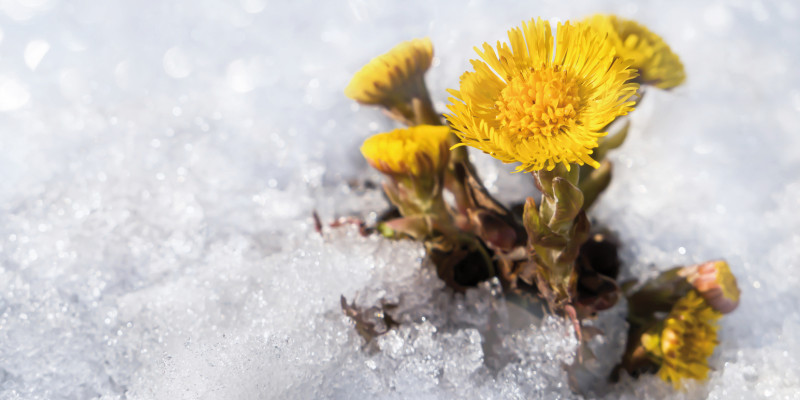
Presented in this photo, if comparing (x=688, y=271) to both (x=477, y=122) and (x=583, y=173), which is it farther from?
(x=477, y=122)

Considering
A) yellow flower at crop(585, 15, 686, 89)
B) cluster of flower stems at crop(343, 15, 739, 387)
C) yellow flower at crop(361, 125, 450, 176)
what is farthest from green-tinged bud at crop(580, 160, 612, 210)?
yellow flower at crop(361, 125, 450, 176)

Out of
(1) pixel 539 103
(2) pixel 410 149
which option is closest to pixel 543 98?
(1) pixel 539 103

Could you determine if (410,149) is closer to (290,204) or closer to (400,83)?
(400,83)

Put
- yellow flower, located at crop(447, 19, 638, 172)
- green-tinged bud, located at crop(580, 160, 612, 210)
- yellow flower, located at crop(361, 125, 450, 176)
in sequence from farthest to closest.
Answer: green-tinged bud, located at crop(580, 160, 612, 210), yellow flower, located at crop(361, 125, 450, 176), yellow flower, located at crop(447, 19, 638, 172)

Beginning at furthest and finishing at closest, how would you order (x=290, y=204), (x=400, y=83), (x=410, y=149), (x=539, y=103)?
(x=290, y=204) → (x=400, y=83) → (x=410, y=149) → (x=539, y=103)

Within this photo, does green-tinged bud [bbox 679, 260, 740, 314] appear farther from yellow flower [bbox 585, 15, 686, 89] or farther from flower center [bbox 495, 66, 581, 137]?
flower center [bbox 495, 66, 581, 137]

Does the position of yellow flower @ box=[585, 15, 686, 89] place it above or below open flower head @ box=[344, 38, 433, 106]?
above

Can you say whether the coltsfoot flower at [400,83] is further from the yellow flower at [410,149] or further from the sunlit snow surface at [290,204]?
the sunlit snow surface at [290,204]
